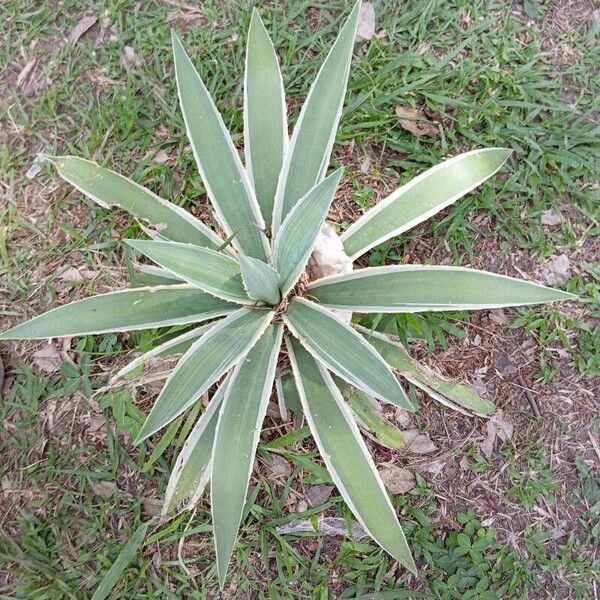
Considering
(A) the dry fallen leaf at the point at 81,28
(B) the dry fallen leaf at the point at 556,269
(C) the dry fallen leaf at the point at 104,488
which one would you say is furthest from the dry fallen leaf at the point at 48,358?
(B) the dry fallen leaf at the point at 556,269

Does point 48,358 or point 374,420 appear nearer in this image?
point 374,420

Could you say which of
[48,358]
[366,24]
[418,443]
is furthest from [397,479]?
[366,24]

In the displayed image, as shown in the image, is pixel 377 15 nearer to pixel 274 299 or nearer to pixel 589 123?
pixel 589 123

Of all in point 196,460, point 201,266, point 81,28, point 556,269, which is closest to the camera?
point 201,266

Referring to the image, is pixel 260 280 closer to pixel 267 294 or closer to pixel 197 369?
pixel 267 294

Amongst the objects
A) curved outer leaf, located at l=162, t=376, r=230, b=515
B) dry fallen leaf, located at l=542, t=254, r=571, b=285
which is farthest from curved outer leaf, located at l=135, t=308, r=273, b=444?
dry fallen leaf, located at l=542, t=254, r=571, b=285

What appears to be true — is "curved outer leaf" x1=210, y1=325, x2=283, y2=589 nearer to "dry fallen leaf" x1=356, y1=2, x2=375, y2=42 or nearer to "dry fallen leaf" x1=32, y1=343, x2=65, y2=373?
"dry fallen leaf" x1=32, y1=343, x2=65, y2=373
